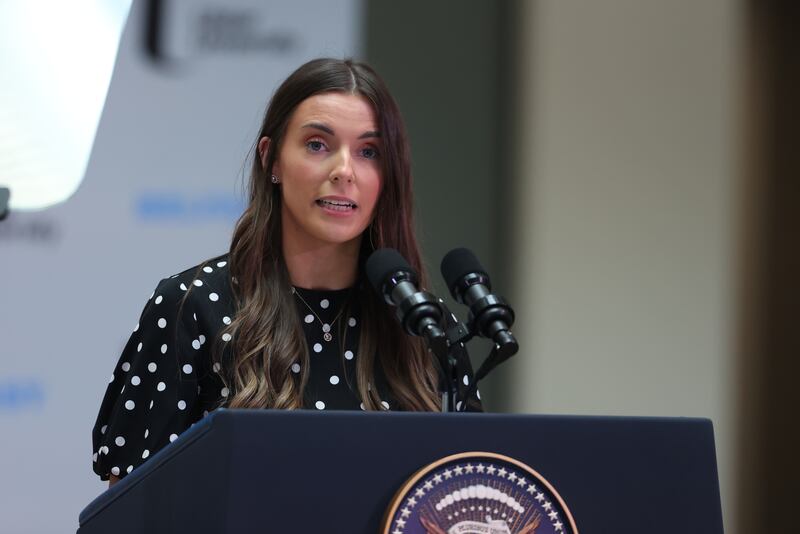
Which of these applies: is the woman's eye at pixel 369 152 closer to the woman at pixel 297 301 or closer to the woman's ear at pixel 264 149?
the woman at pixel 297 301

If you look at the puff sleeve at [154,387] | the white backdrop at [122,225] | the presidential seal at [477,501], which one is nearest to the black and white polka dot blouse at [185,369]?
the puff sleeve at [154,387]

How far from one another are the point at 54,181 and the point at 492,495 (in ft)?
6.27

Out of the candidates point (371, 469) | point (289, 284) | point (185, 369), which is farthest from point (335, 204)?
point (371, 469)

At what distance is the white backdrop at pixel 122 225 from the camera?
2721 millimetres

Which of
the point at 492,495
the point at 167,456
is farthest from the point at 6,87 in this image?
the point at 492,495

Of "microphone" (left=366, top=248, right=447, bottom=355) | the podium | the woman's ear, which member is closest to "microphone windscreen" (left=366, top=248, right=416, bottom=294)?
"microphone" (left=366, top=248, right=447, bottom=355)

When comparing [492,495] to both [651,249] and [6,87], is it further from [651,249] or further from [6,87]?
[651,249]

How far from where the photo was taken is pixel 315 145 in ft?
6.10

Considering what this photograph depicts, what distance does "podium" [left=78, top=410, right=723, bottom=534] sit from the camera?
3.59 ft

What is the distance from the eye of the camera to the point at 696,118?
3699 millimetres

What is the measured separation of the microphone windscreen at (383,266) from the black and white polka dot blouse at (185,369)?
0.33 metres

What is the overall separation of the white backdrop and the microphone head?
4.64ft

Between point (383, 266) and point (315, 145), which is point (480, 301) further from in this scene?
point (315, 145)

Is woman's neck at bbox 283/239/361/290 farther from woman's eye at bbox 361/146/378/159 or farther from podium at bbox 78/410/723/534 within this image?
podium at bbox 78/410/723/534
